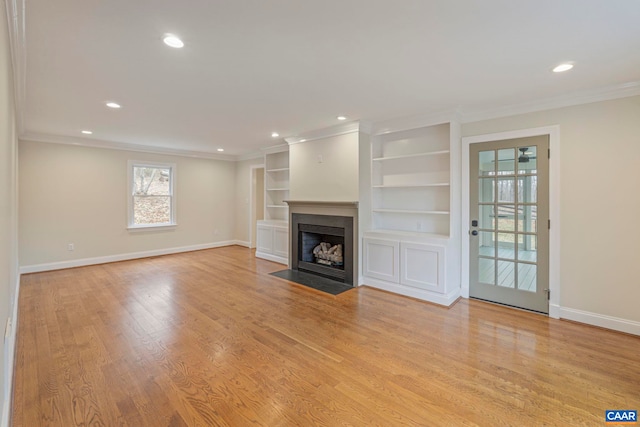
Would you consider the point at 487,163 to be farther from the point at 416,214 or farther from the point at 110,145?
the point at 110,145

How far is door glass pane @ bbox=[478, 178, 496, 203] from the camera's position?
12.1 ft

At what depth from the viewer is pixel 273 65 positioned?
2.49 metres

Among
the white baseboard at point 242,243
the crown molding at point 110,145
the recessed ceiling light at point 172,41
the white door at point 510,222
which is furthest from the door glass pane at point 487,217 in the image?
the crown molding at point 110,145

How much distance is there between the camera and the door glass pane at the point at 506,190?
139 inches

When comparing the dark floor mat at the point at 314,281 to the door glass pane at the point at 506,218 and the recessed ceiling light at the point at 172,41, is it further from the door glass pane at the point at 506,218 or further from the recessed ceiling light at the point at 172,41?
the recessed ceiling light at the point at 172,41

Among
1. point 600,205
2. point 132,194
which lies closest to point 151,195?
point 132,194

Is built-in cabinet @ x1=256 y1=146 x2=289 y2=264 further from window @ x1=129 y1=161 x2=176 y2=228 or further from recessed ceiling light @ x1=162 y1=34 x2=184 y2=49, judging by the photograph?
recessed ceiling light @ x1=162 y1=34 x2=184 y2=49

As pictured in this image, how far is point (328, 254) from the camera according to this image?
5195 mm

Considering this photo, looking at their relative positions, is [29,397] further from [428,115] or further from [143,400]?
[428,115]

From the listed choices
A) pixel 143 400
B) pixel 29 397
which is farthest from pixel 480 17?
pixel 29 397

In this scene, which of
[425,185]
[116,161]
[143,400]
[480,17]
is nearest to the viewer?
[480,17]

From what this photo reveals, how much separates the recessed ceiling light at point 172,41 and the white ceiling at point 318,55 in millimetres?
63

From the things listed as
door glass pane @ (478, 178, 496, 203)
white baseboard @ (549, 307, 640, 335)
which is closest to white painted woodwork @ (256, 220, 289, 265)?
door glass pane @ (478, 178, 496, 203)

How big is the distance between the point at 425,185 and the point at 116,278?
5.21m
